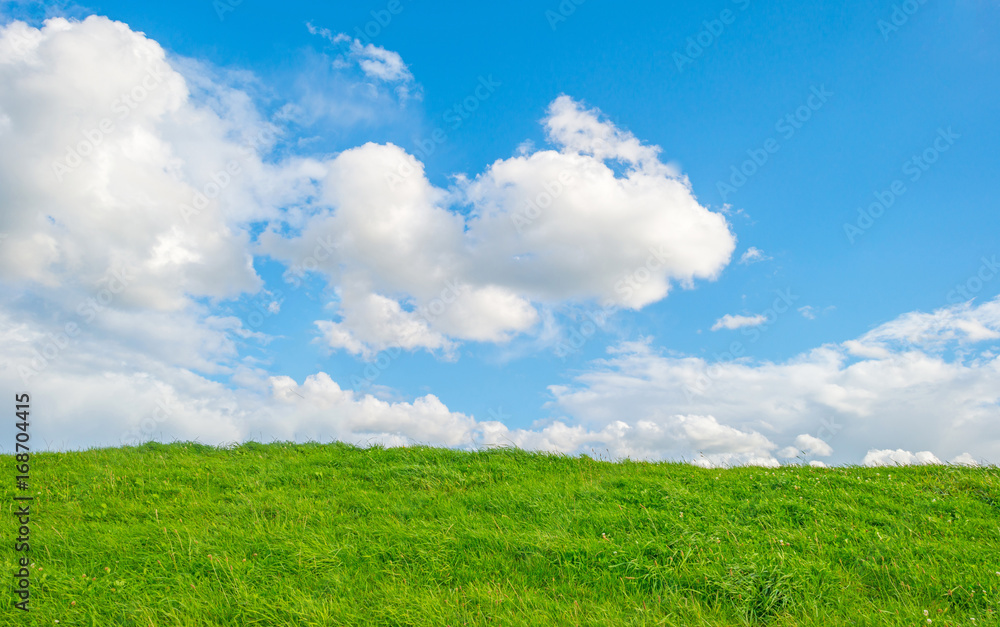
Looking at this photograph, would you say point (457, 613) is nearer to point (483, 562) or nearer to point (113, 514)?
point (483, 562)

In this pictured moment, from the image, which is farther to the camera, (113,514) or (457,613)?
(113,514)

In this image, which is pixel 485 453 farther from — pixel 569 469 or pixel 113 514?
pixel 113 514

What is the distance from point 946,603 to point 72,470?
693 inches

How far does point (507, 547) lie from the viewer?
886 cm

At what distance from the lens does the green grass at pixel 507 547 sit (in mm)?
7434

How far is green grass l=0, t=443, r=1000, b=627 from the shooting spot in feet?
24.4

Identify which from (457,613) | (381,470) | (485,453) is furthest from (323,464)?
(457,613)

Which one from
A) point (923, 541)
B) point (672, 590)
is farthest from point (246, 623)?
point (923, 541)

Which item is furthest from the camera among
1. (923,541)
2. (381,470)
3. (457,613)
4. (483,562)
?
(381,470)

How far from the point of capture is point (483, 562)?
8.54 meters

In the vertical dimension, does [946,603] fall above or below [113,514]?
below

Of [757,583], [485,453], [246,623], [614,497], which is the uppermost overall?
[485,453]

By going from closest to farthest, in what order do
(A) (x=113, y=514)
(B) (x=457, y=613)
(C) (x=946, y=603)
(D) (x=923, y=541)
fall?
(B) (x=457, y=613) < (C) (x=946, y=603) < (D) (x=923, y=541) < (A) (x=113, y=514)

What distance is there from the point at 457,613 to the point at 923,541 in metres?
7.91
